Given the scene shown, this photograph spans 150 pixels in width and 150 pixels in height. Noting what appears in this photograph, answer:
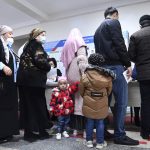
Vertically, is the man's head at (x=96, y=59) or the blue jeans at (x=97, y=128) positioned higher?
the man's head at (x=96, y=59)

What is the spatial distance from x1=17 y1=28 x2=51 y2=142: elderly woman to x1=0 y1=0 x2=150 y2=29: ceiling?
3313mm

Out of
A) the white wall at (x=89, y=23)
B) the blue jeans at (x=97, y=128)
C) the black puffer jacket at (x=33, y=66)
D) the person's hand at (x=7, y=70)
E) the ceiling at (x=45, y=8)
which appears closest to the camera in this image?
the blue jeans at (x=97, y=128)

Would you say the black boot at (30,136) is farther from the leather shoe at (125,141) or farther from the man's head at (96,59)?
the man's head at (96,59)

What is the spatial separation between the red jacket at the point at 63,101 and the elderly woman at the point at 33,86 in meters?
0.15

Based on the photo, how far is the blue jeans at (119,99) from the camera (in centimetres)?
258

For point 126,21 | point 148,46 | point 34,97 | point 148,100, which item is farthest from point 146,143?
point 126,21

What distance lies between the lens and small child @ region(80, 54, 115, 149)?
8.18 ft

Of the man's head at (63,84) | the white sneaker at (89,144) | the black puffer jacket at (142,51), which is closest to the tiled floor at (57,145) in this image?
the white sneaker at (89,144)

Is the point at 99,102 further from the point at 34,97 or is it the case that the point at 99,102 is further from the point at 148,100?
the point at 34,97

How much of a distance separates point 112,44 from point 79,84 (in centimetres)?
56

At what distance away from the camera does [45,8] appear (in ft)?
22.5

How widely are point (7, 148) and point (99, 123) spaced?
1.03 metres

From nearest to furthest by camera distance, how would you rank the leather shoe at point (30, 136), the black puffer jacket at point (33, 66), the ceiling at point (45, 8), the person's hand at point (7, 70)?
the person's hand at point (7, 70), the black puffer jacket at point (33, 66), the leather shoe at point (30, 136), the ceiling at point (45, 8)

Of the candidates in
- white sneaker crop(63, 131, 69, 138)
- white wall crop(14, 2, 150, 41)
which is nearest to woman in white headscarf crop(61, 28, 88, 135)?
white sneaker crop(63, 131, 69, 138)
